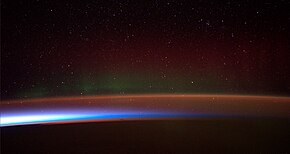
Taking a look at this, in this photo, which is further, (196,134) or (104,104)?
(104,104)

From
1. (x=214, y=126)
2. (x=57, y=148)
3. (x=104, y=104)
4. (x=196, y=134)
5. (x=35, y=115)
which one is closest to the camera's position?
(x=57, y=148)

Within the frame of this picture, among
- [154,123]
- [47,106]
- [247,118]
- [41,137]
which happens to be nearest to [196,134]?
[154,123]

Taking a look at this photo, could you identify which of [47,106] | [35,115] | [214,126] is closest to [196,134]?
[214,126]

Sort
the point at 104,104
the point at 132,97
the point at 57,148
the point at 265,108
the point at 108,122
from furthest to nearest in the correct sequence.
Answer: the point at 132,97
the point at 104,104
the point at 265,108
the point at 108,122
the point at 57,148

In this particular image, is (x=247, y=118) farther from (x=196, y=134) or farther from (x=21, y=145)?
(x=21, y=145)

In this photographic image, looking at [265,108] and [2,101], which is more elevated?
[2,101]

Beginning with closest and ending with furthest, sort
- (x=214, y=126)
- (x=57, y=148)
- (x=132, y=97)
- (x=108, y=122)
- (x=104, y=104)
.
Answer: (x=57, y=148) → (x=214, y=126) → (x=108, y=122) → (x=104, y=104) → (x=132, y=97)

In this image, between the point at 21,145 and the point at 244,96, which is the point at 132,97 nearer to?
the point at 244,96

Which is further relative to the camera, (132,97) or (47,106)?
(132,97)

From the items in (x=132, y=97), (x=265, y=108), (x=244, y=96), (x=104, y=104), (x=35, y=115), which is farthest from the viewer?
(x=244, y=96)
